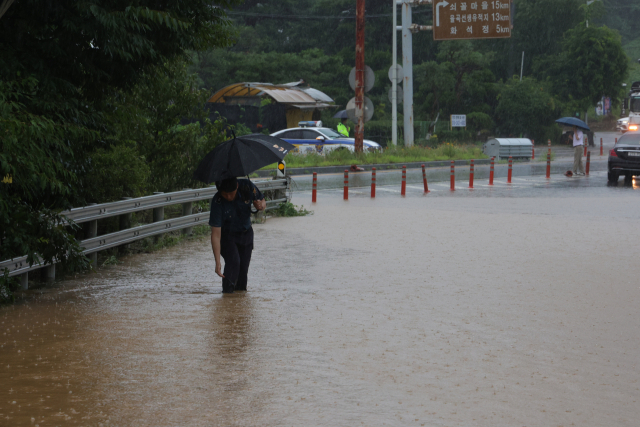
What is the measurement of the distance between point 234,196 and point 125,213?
9.28ft

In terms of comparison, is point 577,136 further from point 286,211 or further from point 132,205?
point 132,205

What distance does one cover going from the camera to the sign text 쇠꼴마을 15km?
32.7 metres

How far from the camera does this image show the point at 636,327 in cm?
736

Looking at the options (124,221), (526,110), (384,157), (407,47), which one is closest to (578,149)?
(384,157)

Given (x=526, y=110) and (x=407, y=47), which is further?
(x=526, y=110)

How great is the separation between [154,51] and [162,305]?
8.36ft

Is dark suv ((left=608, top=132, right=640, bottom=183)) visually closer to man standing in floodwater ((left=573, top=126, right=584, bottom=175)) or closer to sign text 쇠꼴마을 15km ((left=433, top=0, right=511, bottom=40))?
man standing in floodwater ((left=573, top=126, right=584, bottom=175))

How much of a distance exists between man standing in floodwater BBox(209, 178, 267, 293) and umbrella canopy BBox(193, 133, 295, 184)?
25 cm

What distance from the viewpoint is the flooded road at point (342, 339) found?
200 inches

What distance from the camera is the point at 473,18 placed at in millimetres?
32719

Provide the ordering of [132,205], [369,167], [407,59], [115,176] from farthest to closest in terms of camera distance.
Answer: [407,59] < [369,167] < [115,176] < [132,205]

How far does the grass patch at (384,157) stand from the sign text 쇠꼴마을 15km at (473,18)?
4.94 m

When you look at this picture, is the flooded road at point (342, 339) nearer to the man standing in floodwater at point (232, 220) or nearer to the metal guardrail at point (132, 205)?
the man standing in floodwater at point (232, 220)

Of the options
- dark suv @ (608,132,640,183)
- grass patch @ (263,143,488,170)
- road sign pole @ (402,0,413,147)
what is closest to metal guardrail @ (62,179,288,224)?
grass patch @ (263,143,488,170)
